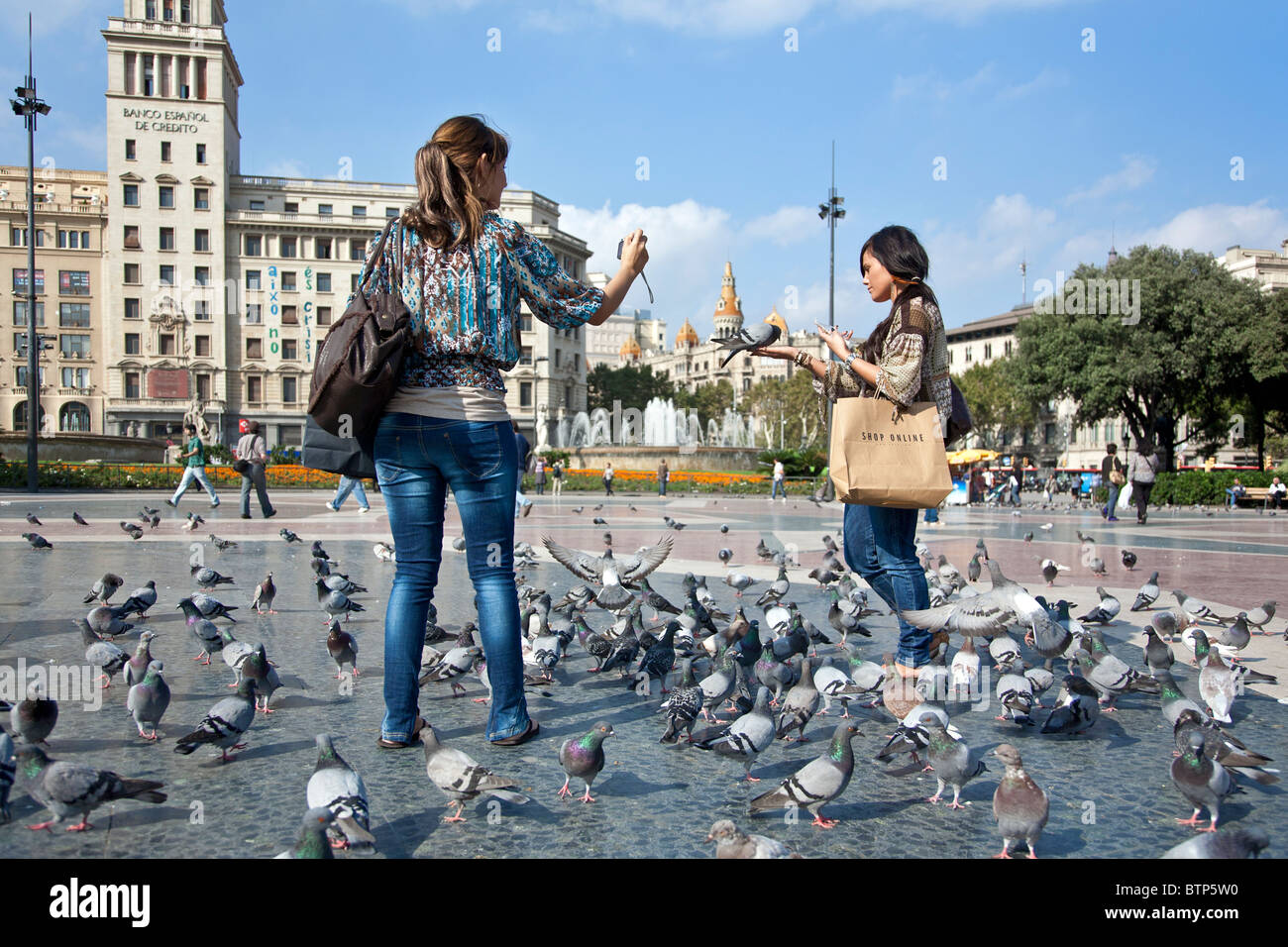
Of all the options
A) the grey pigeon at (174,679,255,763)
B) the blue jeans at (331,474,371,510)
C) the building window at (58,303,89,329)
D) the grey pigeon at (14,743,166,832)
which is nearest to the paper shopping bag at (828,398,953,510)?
the grey pigeon at (174,679,255,763)

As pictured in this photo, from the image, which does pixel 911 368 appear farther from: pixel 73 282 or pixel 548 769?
pixel 73 282

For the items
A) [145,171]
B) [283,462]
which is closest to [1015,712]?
[283,462]

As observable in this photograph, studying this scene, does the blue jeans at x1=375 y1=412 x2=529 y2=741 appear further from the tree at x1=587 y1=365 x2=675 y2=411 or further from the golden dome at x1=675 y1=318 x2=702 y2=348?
the golden dome at x1=675 y1=318 x2=702 y2=348

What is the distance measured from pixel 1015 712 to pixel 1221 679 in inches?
40.7

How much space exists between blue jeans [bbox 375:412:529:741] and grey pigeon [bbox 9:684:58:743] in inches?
47.0

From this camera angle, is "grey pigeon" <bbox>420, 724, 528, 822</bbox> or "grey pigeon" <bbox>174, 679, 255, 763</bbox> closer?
"grey pigeon" <bbox>420, 724, 528, 822</bbox>

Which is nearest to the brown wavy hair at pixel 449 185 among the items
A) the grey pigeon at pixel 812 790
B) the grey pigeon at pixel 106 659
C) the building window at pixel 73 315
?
the grey pigeon at pixel 812 790

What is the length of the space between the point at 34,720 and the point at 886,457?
3.42 metres

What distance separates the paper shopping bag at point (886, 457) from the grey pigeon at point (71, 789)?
9.16 feet

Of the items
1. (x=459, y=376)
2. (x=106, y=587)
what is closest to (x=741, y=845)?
(x=459, y=376)

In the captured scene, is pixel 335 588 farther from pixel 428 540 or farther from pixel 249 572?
pixel 428 540

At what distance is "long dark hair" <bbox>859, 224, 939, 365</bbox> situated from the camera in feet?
13.7

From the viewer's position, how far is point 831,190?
95.3 ft
